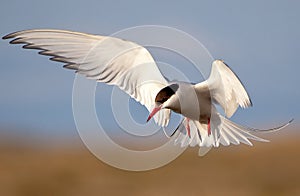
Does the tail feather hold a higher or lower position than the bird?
lower

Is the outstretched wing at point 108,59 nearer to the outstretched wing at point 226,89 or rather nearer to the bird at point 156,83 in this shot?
the bird at point 156,83

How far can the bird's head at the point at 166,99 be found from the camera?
22.9 feet

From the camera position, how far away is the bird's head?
6992 mm

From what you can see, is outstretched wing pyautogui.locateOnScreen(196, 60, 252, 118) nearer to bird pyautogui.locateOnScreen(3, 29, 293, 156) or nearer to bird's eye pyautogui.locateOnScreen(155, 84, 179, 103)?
bird pyautogui.locateOnScreen(3, 29, 293, 156)

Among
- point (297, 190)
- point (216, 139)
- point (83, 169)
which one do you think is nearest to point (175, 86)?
point (216, 139)

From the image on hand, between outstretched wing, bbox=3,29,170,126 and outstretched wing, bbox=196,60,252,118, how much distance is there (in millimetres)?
455

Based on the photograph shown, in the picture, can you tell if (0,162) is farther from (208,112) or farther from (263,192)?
(208,112)

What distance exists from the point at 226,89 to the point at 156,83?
2.18 ft

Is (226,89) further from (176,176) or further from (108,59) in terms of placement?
(176,176)

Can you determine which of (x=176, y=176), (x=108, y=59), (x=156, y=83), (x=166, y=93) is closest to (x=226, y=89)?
(x=166, y=93)

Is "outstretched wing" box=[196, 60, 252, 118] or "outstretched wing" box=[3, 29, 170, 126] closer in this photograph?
"outstretched wing" box=[196, 60, 252, 118]

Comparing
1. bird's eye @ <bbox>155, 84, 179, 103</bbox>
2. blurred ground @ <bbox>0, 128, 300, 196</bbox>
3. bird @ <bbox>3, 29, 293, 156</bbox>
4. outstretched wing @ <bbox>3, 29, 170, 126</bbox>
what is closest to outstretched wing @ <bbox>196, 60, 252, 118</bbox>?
bird @ <bbox>3, 29, 293, 156</bbox>

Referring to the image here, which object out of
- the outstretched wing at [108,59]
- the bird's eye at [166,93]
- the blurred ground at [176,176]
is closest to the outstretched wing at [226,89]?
the bird's eye at [166,93]

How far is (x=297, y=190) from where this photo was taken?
18.8 m
